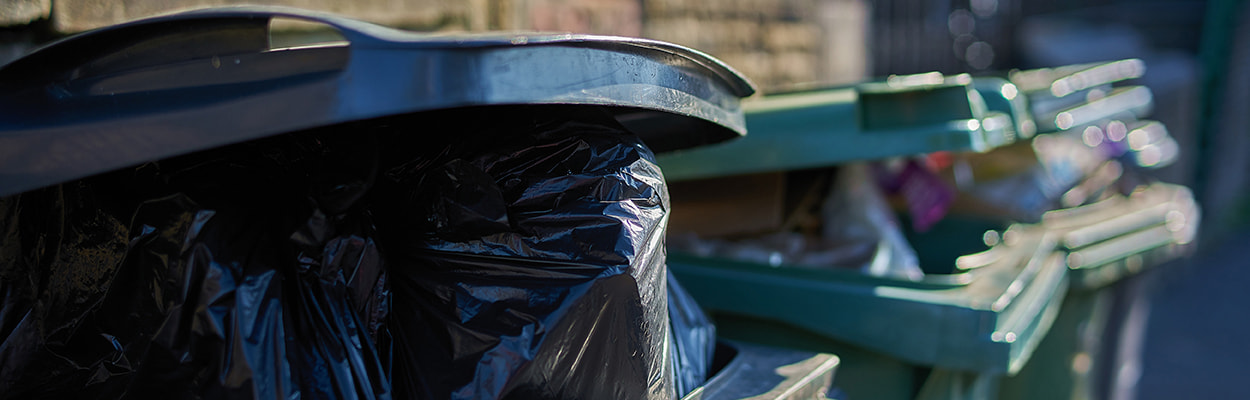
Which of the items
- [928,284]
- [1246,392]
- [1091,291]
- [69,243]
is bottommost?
[1246,392]

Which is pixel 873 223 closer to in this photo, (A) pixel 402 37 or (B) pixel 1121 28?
(A) pixel 402 37

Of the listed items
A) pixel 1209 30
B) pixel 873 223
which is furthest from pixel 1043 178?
pixel 1209 30

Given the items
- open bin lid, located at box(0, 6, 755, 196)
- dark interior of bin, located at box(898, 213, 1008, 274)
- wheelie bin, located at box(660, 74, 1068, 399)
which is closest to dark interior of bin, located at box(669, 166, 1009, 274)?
dark interior of bin, located at box(898, 213, 1008, 274)

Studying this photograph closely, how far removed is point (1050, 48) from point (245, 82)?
26.8 feet

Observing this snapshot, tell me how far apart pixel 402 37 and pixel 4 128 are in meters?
0.41

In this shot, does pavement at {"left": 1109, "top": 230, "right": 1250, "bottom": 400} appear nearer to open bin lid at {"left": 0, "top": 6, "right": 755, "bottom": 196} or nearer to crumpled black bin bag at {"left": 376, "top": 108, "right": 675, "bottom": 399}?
crumpled black bin bag at {"left": 376, "top": 108, "right": 675, "bottom": 399}

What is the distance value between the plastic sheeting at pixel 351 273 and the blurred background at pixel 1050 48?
1038mm

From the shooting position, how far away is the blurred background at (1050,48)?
9.76ft

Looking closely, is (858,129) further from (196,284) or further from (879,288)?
(196,284)

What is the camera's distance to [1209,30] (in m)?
6.34

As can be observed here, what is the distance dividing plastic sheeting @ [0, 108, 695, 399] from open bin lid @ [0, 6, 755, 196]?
4.8 inches

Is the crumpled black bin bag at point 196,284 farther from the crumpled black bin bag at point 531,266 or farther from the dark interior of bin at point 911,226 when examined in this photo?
the dark interior of bin at point 911,226

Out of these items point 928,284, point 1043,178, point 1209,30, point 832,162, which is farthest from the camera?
point 1209,30

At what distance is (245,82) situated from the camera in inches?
33.6
